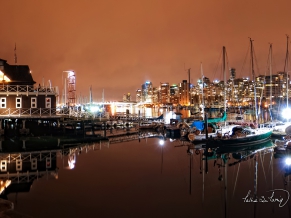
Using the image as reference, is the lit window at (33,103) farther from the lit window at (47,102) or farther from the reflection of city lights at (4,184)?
the reflection of city lights at (4,184)

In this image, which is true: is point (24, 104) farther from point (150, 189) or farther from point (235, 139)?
point (235, 139)

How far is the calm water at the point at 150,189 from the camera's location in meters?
16.8

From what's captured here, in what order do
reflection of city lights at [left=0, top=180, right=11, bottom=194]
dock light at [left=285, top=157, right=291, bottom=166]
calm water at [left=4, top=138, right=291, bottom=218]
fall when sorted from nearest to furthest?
calm water at [left=4, top=138, right=291, bottom=218] → reflection of city lights at [left=0, top=180, right=11, bottom=194] → dock light at [left=285, top=157, right=291, bottom=166]

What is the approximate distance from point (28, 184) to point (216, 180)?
15.3 meters

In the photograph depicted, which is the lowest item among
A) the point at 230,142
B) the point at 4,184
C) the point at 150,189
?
the point at 150,189

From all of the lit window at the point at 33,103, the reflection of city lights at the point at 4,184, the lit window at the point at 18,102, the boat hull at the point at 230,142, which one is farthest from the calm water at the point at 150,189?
the lit window at the point at 18,102

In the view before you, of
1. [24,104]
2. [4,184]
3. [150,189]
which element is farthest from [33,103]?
[150,189]

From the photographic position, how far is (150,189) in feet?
68.2

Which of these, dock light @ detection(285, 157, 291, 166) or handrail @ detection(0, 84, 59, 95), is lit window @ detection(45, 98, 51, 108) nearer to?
handrail @ detection(0, 84, 59, 95)

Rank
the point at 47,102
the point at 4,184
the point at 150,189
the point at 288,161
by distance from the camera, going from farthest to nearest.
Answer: the point at 47,102 → the point at 288,161 → the point at 4,184 → the point at 150,189

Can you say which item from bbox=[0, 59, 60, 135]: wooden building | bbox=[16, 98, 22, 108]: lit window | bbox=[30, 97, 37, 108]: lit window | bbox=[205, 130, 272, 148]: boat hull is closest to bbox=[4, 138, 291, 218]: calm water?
bbox=[205, 130, 272, 148]: boat hull

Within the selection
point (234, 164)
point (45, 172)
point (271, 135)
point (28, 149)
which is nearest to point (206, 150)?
point (234, 164)

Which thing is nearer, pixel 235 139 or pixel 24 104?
pixel 235 139

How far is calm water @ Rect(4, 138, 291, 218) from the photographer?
661 inches
